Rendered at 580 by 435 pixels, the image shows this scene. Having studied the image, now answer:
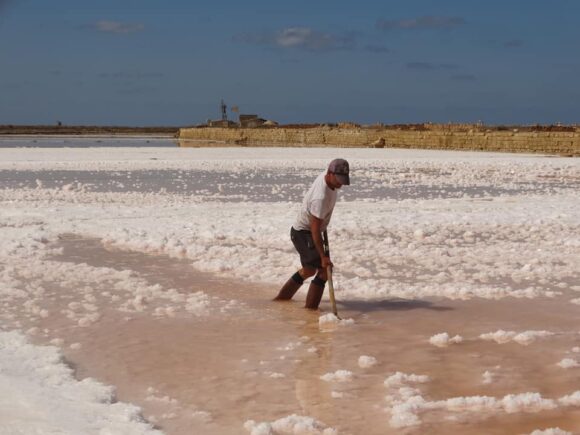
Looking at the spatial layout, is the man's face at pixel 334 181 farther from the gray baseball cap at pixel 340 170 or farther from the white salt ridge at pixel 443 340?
the white salt ridge at pixel 443 340

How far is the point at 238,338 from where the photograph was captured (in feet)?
19.7

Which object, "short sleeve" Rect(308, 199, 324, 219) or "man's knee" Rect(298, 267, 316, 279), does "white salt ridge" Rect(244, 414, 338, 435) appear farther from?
"man's knee" Rect(298, 267, 316, 279)

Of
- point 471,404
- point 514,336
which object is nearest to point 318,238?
point 514,336

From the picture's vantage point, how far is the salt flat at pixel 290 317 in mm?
4504

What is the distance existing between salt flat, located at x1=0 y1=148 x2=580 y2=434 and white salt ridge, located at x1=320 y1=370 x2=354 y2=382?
0.04ft

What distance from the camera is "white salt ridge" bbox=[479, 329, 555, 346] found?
19.4 ft

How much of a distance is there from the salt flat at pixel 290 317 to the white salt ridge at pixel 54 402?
20 millimetres

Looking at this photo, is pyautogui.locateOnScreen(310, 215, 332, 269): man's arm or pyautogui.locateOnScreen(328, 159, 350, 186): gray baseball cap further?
pyautogui.locateOnScreen(310, 215, 332, 269): man's arm

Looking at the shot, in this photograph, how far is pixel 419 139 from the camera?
1735 inches

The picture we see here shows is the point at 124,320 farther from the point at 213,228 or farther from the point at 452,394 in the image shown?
the point at 213,228

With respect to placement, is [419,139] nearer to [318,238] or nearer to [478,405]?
[318,238]

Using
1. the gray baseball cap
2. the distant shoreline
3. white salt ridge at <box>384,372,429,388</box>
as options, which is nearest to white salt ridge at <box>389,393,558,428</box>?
white salt ridge at <box>384,372,429,388</box>

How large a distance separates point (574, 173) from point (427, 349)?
19732mm

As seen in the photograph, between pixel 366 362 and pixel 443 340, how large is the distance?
0.80 meters
